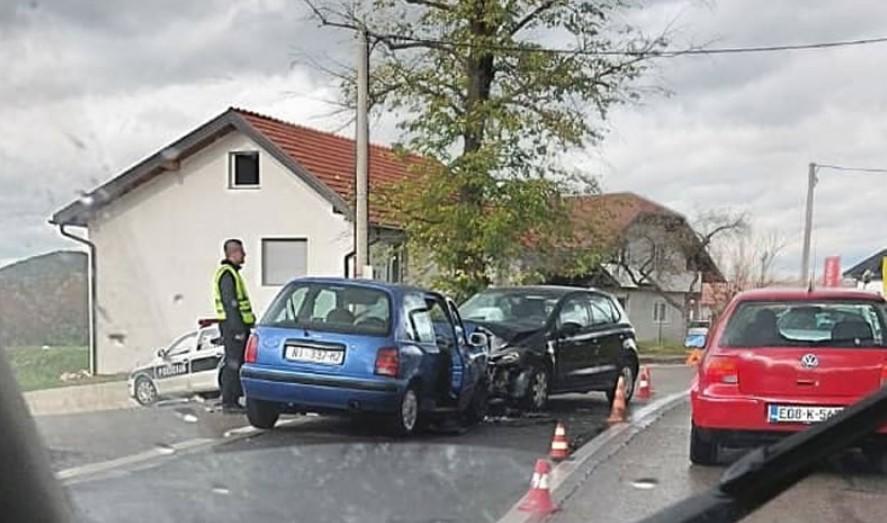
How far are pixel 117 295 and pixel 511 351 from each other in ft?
24.5

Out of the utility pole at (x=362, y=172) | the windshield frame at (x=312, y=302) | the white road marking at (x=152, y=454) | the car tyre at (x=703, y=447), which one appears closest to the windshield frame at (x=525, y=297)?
the utility pole at (x=362, y=172)

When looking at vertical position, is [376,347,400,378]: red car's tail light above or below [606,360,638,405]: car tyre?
above

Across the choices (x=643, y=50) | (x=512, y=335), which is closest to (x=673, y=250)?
(x=643, y=50)

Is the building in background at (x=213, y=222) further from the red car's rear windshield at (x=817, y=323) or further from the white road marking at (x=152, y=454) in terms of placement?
the red car's rear windshield at (x=817, y=323)

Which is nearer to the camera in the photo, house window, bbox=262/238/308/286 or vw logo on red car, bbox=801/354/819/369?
vw logo on red car, bbox=801/354/819/369

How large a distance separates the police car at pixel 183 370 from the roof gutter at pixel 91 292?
0.57 metres

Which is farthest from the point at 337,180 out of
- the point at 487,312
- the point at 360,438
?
the point at 360,438

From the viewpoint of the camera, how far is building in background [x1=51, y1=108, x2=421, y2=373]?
8.36 ft

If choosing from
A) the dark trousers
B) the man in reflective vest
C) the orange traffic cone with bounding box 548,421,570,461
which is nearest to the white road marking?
the dark trousers

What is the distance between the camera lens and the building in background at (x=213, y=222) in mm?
2549

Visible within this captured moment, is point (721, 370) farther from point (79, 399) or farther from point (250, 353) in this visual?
point (250, 353)

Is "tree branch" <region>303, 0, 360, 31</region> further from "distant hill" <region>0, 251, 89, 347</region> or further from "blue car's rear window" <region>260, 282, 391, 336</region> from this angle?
"blue car's rear window" <region>260, 282, 391, 336</region>

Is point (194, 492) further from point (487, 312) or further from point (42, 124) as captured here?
point (487, 312)

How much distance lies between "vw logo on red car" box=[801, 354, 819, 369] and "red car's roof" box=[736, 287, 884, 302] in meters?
0.23
